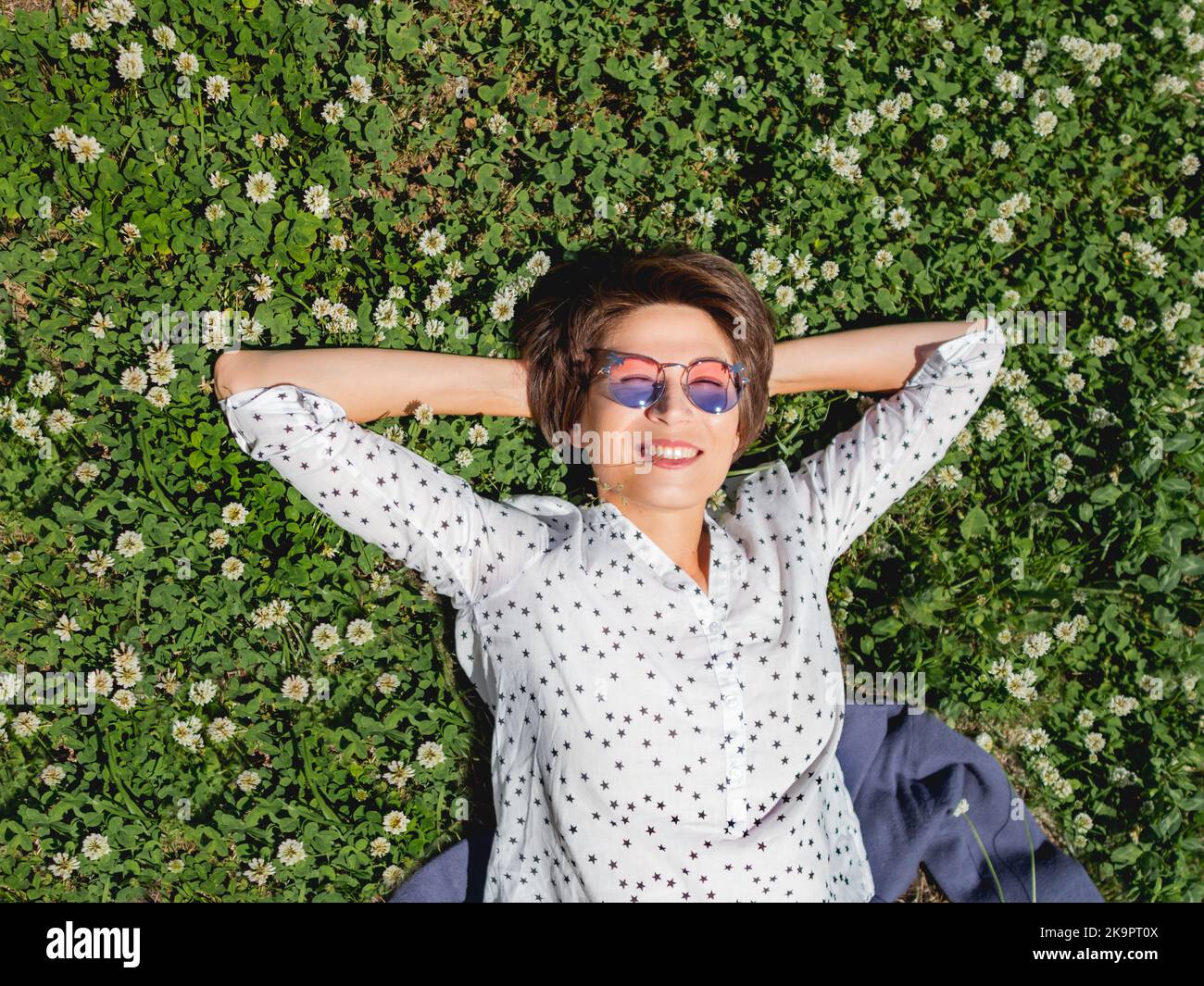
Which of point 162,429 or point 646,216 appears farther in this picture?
point 646,216

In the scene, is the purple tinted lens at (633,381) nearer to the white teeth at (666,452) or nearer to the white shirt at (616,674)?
the white teeth at (666,452)

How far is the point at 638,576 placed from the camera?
333 cm

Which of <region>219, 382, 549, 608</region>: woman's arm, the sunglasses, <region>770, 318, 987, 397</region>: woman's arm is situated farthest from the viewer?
<region>770, 318, 987, 397</region>: woman's arm

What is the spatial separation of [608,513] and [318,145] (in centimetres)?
208

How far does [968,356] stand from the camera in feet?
12.8

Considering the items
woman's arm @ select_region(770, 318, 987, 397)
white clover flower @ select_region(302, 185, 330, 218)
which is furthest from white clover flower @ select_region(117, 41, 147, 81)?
woman's arm @ select_region(770, 318, 987, 397)

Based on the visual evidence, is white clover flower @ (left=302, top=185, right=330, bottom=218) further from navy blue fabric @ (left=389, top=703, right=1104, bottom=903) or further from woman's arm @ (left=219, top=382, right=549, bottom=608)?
navy blue fabric @ (left=389, top=703, right=1104, bottom=903)

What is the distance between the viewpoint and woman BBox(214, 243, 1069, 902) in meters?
3.19

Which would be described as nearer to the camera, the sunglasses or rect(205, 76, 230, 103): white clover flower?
the sunglasses

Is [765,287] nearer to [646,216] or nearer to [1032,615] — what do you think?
[646,216]

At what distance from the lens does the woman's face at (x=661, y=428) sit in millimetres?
3256

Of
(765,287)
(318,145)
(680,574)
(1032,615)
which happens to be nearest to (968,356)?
→ (765,287)

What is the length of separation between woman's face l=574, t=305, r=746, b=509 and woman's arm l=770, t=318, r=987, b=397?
2.02ft
